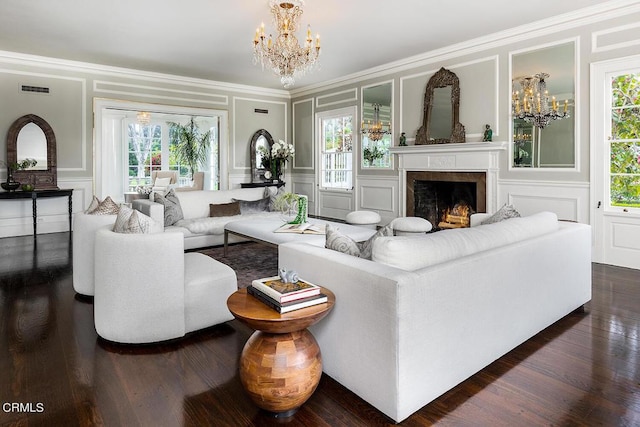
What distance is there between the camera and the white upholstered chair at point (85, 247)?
3.20 m

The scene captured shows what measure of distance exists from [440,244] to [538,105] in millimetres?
3670

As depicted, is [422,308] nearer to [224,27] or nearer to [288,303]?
[288,303]

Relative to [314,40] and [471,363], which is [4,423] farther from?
[314,40]

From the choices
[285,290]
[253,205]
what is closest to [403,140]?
[253,205]

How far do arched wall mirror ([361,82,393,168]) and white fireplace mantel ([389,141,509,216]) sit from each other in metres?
0.38

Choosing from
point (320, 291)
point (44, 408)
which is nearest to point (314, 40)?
point (320, 291)

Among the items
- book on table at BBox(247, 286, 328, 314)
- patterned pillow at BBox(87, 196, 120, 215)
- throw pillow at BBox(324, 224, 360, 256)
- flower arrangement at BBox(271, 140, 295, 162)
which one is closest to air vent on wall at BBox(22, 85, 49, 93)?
flower arrangement at BBox(271, 140, 295, 162)

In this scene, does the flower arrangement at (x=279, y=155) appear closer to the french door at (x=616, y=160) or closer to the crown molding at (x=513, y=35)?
the crown molding at (x=513, y=35)

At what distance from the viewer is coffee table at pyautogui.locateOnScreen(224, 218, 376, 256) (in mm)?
3730

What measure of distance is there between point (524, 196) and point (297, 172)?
5042 millimetres

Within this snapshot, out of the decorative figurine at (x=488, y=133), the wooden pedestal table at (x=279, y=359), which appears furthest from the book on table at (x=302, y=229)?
the decorative figurine at (x=488, y=133)

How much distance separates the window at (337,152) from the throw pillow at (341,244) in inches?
221

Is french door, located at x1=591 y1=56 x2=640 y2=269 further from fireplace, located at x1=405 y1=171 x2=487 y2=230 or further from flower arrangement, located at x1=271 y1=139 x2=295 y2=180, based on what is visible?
flower arrangement, located at x1=271 y1=139 x2=295 y2=180

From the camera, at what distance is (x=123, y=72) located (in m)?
6.94
